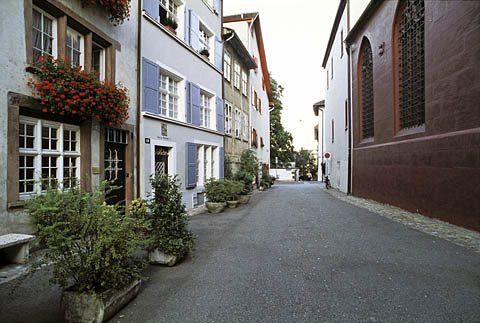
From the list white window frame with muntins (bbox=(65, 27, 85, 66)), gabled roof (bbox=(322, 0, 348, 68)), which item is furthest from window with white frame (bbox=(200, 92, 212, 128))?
gabled roof (bbox=(322, 0, 348, 68))

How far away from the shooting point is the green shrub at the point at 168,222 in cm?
477

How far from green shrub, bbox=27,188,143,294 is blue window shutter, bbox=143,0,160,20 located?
24.4 feet

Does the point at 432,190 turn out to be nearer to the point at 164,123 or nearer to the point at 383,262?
the point at 383,262

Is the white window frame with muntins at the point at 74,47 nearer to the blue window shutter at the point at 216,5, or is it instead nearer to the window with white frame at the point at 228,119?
the blue window shutter at the point at 216,5

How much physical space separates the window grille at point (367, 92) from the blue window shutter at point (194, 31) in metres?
8.25

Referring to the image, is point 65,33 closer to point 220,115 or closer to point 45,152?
point 45,152

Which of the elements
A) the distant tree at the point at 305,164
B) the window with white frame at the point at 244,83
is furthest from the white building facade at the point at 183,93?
the distant tree at the point at 305,164

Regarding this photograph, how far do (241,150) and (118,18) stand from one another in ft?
40.3

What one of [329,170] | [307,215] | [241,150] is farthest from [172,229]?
[329,170]

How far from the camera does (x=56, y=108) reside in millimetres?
5320

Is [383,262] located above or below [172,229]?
below

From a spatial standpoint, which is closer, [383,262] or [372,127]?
[383,262]

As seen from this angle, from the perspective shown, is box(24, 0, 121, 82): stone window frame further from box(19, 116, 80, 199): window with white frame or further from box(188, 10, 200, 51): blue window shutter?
box(188, 10, 200, 51): blue window shutter

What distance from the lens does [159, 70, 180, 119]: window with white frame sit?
33.1 feet
